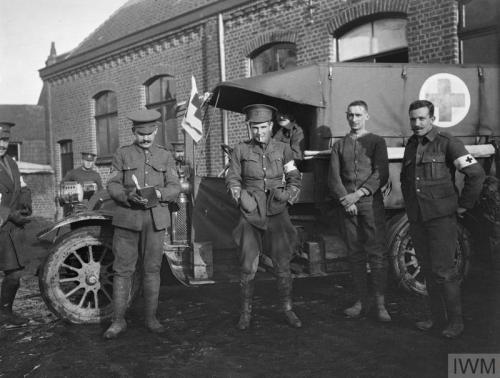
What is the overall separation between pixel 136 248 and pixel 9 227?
4.56ft

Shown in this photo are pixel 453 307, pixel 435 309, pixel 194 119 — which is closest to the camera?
pixel 453 307

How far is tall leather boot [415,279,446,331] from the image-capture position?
4109 millimetres

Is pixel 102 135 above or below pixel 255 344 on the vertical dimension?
above

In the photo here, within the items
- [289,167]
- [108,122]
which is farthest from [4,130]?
[108,122]

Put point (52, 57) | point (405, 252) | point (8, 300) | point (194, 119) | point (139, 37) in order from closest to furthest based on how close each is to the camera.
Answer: point (8, 300) → point (405, 252) → point (194, 119) → point (139, 37) → point (52, 57)

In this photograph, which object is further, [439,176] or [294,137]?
[294,137]

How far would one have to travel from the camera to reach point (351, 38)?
9.57 meters

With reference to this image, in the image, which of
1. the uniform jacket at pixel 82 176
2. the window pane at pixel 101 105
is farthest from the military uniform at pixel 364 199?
the window pane at pixel 101 105

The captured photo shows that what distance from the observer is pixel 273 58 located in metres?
10.9

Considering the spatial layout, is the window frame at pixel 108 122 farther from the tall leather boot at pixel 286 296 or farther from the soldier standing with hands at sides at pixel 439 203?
the soldier standing with hands at sides at pixel 439 203

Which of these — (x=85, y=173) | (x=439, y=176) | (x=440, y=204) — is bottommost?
(x=440, y=204)

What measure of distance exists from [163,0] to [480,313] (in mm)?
12739

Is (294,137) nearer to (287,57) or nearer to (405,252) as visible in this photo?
(405,252)

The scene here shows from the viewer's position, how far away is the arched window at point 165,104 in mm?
13250
